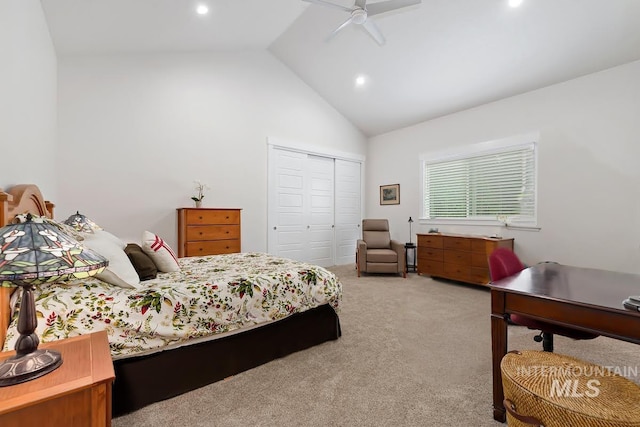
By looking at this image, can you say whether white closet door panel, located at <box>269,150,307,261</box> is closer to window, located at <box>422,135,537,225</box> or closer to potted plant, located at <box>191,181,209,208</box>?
potted plant, located at <box>191,181,209,208</box>

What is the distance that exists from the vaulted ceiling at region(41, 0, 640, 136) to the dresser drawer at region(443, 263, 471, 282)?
2620 millimetres

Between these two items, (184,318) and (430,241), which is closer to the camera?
(184,318)

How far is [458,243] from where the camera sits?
4438 millimetres

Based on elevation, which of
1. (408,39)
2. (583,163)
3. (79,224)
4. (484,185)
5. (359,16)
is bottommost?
(79,224)

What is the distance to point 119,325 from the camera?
1.56m

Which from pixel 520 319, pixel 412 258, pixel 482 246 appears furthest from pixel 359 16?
pixel 412 258

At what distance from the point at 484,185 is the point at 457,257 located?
1276mm

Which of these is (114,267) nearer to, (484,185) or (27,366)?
(27,366)

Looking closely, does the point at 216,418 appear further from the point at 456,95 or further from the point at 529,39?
the point at 456,95

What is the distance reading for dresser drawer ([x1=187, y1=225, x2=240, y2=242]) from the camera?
12.1 feet

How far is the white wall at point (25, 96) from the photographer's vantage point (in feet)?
5.32

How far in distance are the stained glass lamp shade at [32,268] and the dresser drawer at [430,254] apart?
15.0 feet

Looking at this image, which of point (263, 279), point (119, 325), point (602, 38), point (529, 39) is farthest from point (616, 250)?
point (119, 325)

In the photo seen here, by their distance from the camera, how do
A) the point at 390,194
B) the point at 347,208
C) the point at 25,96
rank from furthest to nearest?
1. the point at 347,208
2. the point at 390,194
3. the point at 25,96
